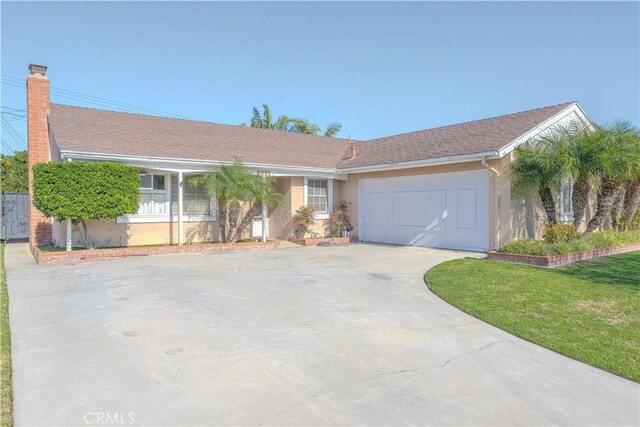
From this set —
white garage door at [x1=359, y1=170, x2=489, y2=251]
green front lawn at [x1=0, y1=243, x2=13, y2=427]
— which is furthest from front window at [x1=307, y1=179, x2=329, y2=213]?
green front lawn at [x1=0, y1=243, x2=13, y2=427]

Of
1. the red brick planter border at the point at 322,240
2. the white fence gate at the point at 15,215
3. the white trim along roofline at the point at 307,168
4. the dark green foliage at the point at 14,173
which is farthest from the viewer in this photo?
the dark green foliage at the point at 14,173

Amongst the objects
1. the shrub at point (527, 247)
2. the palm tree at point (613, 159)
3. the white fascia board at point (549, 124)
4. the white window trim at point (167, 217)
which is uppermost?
the white fascia board at point (549, 124)

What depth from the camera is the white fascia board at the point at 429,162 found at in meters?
12.3

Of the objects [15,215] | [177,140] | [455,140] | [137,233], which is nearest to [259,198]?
[177,140]

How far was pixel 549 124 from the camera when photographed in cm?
1368

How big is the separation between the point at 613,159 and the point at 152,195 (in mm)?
14446

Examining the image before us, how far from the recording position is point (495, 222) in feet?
41.2

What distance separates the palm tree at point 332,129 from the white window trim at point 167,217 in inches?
784

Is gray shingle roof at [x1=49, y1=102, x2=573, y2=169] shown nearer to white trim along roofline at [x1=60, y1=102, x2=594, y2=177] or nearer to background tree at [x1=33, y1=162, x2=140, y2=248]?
white trim along roofline at [x1=60, y1=102, x2=594, y2=177]

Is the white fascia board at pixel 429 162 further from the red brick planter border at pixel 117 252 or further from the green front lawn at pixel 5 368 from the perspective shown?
the green front lawn at pixel 5 368

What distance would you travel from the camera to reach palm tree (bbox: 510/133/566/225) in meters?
11.7

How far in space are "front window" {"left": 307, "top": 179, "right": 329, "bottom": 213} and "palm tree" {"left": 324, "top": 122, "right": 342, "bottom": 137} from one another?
17.1m

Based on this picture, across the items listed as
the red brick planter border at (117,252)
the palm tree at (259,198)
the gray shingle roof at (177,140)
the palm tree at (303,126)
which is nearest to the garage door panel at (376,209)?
the gray shingle roof at (177,140)

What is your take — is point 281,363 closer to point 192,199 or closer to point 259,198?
point 259,198
